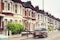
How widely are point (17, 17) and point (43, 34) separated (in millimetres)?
14535

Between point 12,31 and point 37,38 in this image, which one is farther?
point 12,31

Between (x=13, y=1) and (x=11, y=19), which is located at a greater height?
(x=13, y=1)

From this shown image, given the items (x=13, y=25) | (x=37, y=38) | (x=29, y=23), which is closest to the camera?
(x=37, y=38)

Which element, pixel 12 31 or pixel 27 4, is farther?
pixel 27 4

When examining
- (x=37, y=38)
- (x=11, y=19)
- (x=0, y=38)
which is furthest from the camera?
(x=11, y=19)

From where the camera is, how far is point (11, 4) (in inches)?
1812

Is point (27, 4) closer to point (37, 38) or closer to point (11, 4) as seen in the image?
point (11, 4)

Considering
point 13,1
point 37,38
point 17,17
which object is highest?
point 13,1

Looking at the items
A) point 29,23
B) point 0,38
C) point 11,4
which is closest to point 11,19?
point 11,4

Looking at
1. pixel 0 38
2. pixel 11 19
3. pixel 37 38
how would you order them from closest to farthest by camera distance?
1. pixel 0 38
2. pixel 37 38
3. pixel 11 19

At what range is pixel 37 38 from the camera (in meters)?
34.6

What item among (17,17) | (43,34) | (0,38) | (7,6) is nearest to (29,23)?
(17,17)

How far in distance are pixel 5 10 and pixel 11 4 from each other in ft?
11.0

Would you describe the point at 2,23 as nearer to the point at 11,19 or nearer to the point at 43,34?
the point at 11,19
